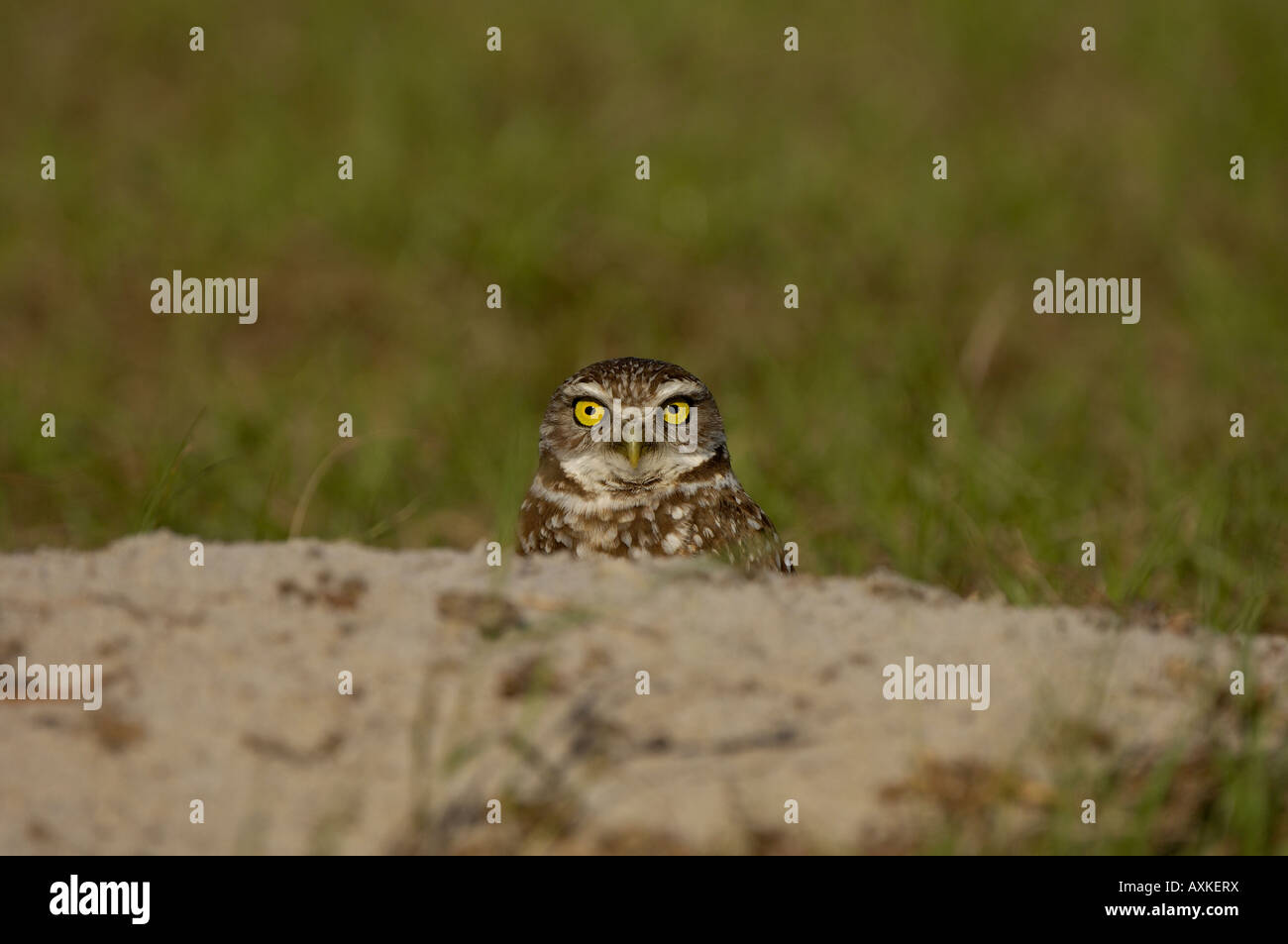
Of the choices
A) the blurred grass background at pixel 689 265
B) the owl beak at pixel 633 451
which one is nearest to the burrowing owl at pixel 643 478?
the owl beak at pixel 633 451

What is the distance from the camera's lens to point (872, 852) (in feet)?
8.25

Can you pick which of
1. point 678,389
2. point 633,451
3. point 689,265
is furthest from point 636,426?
point 689,265

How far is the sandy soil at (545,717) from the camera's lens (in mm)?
2463

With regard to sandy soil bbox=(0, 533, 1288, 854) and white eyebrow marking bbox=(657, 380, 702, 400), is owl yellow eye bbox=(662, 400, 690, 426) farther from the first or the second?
sandy soil bbox=(0, 533, 1288, 854)

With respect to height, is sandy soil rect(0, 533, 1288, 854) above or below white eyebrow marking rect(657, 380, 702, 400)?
below

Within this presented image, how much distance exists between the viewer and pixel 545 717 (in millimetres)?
2633

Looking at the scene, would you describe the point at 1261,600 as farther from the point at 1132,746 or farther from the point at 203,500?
the point at 203,500

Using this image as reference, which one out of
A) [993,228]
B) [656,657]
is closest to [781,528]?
[656,657]

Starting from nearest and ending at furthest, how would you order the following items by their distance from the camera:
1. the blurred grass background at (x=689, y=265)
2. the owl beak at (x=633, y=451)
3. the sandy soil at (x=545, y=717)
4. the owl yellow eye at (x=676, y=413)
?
the sandy soil at (x=545, y=717)
the owl beak at (x=633, y=451)
the owl yellow eye at (x=676, y=413)
the blurred grass background at (x=689, y=265)

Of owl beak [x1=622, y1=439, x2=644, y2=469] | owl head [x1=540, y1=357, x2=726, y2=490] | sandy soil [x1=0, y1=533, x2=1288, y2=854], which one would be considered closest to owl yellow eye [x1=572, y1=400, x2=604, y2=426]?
owl head [x1=540, y1=357, x2=726, y2=490]

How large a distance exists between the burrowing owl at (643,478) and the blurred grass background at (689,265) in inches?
9.9

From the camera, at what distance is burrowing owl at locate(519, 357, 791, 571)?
4.06 m

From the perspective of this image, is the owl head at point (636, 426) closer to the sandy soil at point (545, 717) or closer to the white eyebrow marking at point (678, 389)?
the white eyebrow marking at point (678, 389)

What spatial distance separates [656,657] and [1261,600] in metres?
2.10
